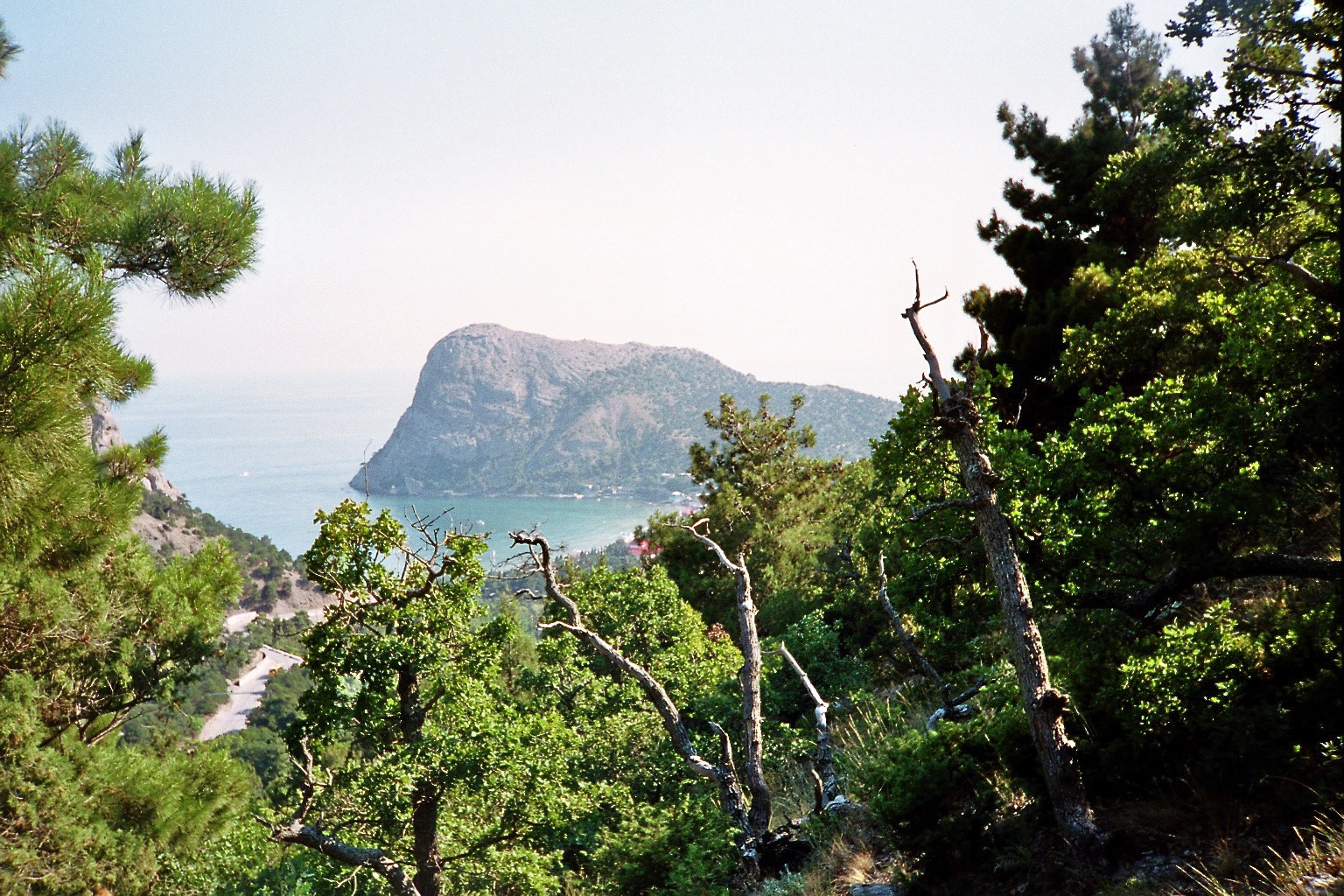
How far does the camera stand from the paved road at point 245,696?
7662cm

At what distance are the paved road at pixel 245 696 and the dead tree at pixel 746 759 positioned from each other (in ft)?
241

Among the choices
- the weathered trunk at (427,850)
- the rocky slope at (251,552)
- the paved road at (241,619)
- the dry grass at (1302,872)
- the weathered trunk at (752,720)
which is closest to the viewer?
the dry grass at (1302,872)

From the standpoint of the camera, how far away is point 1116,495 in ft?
20.1

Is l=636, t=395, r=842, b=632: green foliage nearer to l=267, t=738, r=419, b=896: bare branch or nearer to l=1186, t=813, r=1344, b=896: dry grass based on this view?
l=267, t=738, r=419, b=896: bare branch

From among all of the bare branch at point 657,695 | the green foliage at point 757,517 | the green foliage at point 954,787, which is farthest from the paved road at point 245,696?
the green foliage at point 954,787

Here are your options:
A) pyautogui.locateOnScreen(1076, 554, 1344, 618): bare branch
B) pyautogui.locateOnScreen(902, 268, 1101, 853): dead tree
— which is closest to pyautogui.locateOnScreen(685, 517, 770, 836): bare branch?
pyautogui.locateOnScreen(902, 268, 1101, 853): dead tree

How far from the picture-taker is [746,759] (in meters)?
8.21

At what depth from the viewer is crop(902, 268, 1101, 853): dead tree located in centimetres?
474

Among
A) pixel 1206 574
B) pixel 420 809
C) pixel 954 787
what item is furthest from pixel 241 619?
pixel 1206 574

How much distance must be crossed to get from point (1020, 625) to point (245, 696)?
10173 cm

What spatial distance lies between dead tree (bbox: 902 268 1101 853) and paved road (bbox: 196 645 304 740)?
7874cm

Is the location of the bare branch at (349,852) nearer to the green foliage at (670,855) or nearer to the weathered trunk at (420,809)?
the weathered trunk at (420,809)

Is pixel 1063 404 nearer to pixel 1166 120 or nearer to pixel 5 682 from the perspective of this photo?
pixel 1166 120

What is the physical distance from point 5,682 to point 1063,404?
1370 centimetres
